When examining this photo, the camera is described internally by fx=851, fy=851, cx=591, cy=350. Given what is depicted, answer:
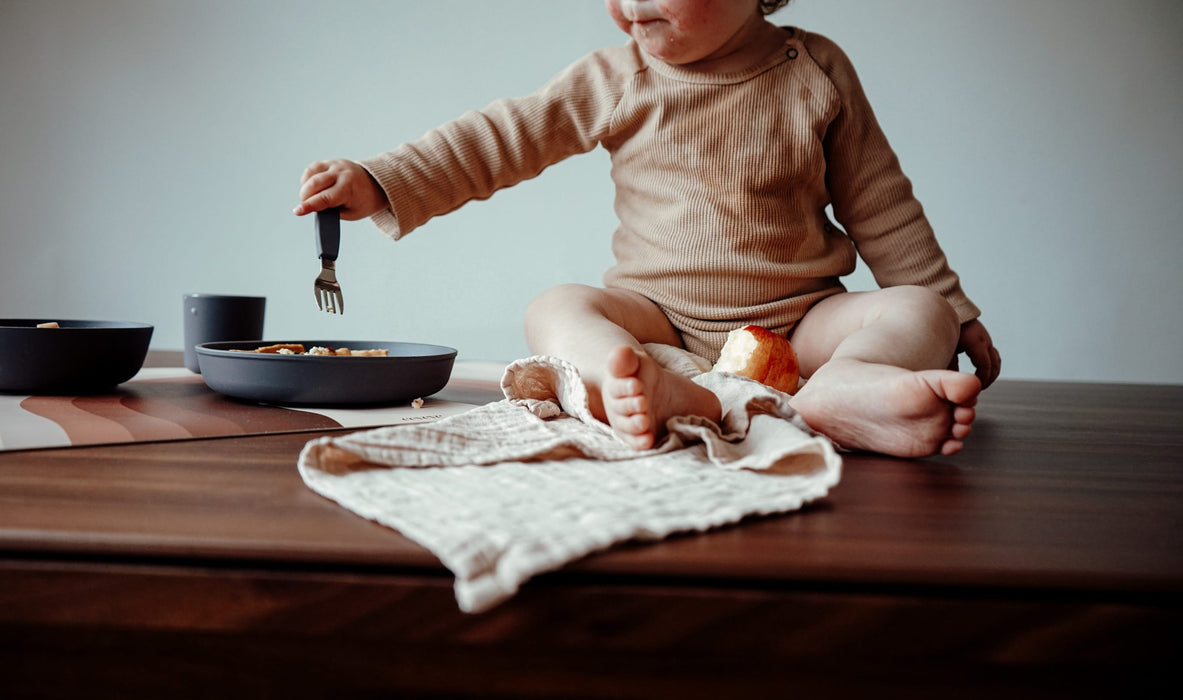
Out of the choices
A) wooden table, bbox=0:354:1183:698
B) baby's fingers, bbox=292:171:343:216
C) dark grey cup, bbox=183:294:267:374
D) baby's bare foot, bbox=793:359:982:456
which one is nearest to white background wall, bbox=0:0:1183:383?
dark grey cup, bbox=183:294:267:374

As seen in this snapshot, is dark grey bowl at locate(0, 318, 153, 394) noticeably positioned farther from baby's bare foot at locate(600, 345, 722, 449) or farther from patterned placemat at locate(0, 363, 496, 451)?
baby's bare foot at locate(600, 345, 722, 449)

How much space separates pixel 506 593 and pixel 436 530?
0.04m

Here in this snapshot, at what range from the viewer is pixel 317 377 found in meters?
0.62

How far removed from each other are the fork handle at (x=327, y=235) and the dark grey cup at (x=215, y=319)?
0.70 feet

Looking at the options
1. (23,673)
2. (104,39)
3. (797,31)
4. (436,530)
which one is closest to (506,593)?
(436,530)

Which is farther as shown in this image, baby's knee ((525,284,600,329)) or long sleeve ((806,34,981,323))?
long sleeve ((806,34,981,323))

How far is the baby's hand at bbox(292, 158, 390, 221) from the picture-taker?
27.0 inches

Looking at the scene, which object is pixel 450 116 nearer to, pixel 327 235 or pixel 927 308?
pixel 327 235

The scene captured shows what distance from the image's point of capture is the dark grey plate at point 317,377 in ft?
2.02

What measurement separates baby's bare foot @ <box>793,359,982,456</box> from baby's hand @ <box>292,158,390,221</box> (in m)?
0.40

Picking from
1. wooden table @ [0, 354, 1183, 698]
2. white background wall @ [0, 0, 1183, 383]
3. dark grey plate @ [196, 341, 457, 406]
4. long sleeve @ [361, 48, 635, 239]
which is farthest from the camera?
white background wall @ [0, 0, 1183, 383]

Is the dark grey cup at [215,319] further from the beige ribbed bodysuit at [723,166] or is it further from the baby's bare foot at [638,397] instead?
the baby's bare foot at [638,397]

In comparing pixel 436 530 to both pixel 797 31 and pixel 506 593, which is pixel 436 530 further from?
pixel 797 31

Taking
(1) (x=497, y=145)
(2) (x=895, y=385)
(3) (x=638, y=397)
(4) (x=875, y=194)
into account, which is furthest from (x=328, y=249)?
(4) (x=875, y=194)
